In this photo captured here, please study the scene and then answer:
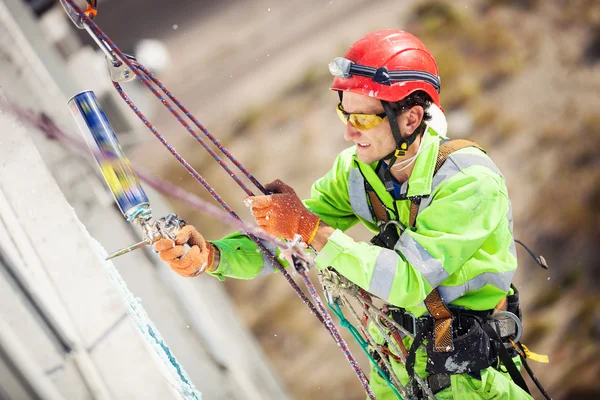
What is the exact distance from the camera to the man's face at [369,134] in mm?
1709

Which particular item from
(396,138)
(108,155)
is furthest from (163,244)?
(396,138)

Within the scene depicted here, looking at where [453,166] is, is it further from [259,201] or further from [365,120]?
[259,201]

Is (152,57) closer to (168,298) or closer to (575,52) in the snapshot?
(168,298)

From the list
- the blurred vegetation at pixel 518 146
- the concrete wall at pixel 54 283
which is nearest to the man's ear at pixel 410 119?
the concrete wall at pixel 54 283

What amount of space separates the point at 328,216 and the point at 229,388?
4.41ft

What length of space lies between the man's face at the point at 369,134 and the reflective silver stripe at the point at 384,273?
0.40 meters

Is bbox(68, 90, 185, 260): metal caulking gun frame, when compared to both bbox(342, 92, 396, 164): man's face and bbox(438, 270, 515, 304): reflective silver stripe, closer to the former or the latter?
bbox(342, 92, 396, 164): man's face

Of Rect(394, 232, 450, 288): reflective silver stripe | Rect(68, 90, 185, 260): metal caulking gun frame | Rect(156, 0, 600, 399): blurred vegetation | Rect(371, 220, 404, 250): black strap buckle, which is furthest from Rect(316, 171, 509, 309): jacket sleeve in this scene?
Rect(156, 0, 600, 399): blurred vegetation

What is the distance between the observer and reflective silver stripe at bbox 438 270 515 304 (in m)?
1.70

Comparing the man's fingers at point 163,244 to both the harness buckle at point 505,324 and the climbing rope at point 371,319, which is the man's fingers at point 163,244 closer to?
the climbing rope at point 371,319

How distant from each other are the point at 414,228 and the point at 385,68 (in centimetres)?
53

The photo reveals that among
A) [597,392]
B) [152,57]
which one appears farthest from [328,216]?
[597,392]

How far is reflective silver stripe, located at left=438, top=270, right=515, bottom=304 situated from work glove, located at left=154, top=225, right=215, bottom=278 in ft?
2.65

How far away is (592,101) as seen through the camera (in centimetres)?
430
